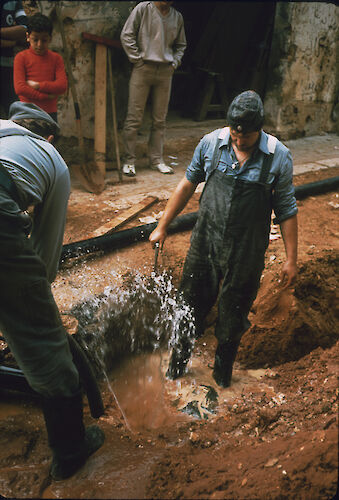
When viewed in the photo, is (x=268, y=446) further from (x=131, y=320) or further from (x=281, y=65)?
(x=281, y=65)

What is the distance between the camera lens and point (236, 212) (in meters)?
2.81

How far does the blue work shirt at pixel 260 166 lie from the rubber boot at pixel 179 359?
132 centimetres

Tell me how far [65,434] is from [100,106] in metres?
5.18

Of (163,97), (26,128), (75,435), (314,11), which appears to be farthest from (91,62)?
(75,435)

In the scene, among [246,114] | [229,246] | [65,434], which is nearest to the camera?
[65,434]

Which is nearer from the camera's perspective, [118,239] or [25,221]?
[25,221]

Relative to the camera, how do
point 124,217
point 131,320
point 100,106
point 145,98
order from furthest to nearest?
point 145,98
point 100,106
point 124,217
point 131,320

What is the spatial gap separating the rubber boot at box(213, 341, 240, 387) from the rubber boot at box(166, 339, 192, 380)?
0.25m

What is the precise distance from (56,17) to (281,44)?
187 inches

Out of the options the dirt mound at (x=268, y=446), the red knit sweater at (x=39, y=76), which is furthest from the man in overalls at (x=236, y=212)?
the red knit sweater at (x=39, y=76)

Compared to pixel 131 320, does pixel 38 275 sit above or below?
above

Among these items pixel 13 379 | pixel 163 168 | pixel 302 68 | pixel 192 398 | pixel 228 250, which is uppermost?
pixel 302 68

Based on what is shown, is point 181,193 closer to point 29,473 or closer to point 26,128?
point 26,128

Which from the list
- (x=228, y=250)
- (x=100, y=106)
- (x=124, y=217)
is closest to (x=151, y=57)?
(x=100, y=106)
